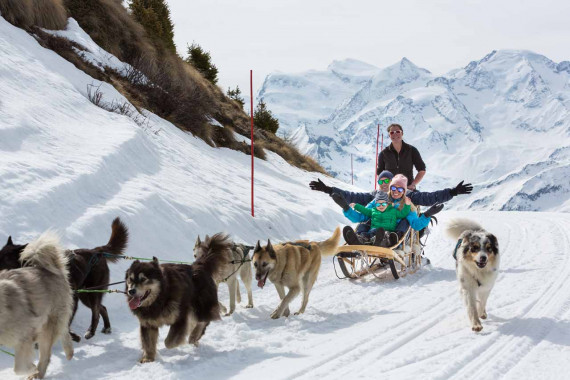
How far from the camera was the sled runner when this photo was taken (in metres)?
7.78

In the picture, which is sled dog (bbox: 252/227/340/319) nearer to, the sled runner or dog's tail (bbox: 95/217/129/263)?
the sled runner

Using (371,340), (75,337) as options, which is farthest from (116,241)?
(371,340)

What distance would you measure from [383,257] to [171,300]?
12.8ft

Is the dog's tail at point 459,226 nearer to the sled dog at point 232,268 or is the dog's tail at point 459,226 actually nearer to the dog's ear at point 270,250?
the dog's ear at point 270,250

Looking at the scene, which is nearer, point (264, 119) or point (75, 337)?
point (75, 337)

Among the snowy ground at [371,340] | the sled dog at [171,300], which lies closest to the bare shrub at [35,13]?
the snowy ground at [371,340]

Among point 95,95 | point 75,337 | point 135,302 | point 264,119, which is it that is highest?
point 264,119

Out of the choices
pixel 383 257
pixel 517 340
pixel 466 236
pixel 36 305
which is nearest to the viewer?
pixel 36 305

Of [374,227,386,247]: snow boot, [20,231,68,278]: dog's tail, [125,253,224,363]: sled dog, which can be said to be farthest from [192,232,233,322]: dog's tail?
[374,227,386,247]: snow boot

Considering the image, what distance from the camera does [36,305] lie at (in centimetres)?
429

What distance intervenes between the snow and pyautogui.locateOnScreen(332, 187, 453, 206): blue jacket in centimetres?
116

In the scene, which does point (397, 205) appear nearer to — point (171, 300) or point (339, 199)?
point (339, 199)

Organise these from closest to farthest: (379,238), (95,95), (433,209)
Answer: (379,238)
(433,209)
(95,95)

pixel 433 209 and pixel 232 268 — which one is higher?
pixel 433 209
